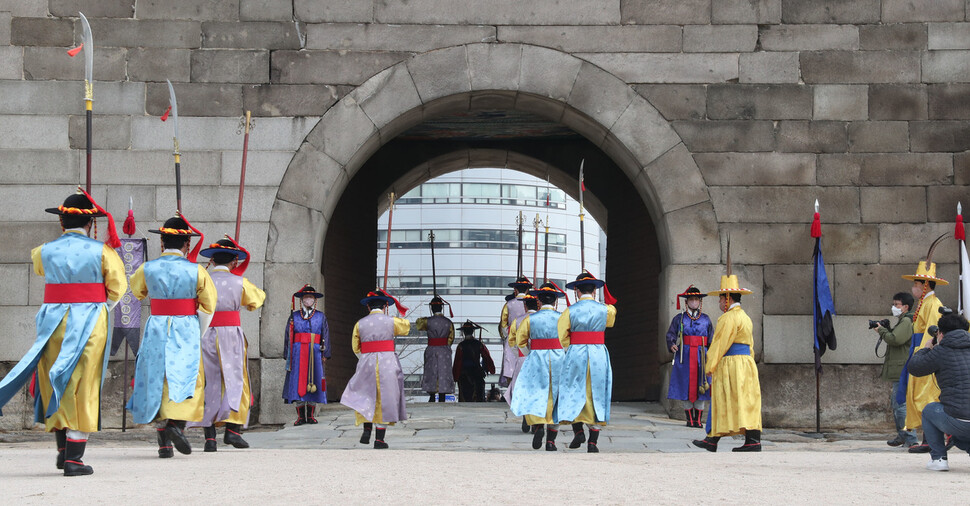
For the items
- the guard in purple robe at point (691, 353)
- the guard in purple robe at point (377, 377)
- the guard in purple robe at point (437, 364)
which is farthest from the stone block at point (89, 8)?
the guard in purple robe at point (437, 364)

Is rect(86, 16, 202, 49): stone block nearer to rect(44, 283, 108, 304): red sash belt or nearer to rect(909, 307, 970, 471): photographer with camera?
rect(44, 283, 108, 304): red sash belt

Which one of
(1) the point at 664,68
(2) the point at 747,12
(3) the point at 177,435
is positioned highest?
(2) the point at 747,12

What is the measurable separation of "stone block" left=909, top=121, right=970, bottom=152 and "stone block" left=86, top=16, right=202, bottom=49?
783 centimetres

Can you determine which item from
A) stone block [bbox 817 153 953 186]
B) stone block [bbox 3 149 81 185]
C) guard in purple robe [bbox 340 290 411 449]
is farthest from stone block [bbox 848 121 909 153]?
stone block [bbox 3 149 81 185]

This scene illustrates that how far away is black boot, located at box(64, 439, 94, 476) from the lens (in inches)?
295

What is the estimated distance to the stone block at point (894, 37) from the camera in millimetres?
13320

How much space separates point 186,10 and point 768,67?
20.9 ft

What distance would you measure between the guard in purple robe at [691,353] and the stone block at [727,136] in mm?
1584

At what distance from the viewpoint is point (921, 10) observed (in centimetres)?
1336

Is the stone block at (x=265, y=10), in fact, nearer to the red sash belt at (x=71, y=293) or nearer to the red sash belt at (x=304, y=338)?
the red sash belt at (x=304, y=338)

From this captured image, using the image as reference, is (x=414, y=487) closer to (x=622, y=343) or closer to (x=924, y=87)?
(x=924, y=87)

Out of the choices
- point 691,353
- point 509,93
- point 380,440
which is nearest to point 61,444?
point 380,440

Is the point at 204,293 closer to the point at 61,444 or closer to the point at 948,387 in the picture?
the point at 61,444

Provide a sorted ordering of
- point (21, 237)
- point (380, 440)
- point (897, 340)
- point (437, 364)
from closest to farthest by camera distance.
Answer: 1. point (380, 440)
2. point (897, 340)
3. point (21, 237)
4. point (437, 364)
